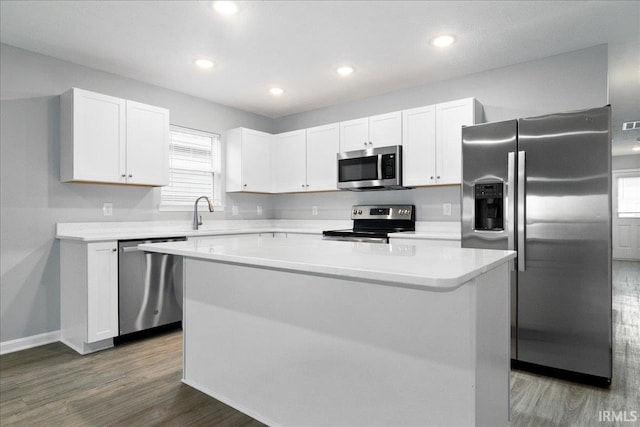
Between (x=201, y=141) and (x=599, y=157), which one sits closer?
(x=599, y=157)

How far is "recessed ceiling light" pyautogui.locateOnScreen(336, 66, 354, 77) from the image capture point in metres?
3.62

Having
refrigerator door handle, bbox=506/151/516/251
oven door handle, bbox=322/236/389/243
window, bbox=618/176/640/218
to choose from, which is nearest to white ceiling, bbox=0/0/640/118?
refrigerator door handle, bbox=506/151/516/251

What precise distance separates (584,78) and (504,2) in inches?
→ 49.7

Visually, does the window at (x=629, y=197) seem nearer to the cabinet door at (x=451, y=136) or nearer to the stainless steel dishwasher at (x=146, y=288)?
the cabinet door at (x=451, y=136)

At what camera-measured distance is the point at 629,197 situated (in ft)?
28.9

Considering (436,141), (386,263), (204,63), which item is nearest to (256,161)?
(204,63)

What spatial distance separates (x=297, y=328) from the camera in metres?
1.77

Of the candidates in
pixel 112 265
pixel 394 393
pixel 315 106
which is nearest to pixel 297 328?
pixel 394 393

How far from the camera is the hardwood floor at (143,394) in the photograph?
79.8 inches

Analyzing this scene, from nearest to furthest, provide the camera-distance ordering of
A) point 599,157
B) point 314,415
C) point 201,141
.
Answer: point 314,415 < point 599,157 < point 201,141

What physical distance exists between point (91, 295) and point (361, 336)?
244 cm

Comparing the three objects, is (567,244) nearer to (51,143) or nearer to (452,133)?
(452,133)

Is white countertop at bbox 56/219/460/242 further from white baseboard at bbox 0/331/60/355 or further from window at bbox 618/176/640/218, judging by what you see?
window at bbox 618/176/640/218

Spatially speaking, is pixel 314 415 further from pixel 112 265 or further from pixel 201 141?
pixel 201 141
